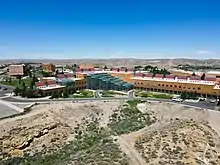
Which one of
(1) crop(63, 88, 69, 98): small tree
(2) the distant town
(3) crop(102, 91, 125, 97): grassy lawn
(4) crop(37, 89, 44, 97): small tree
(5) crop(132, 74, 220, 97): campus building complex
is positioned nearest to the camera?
(1) crop(63, 88, 69, 98): small tree

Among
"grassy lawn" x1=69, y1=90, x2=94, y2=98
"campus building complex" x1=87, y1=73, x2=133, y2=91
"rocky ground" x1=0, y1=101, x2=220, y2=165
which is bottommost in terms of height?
"rocky ground" x1=0, y1=101, x2=220, y2=165

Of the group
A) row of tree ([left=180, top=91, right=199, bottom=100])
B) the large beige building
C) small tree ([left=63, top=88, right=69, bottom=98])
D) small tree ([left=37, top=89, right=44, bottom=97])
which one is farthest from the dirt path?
the large beige building

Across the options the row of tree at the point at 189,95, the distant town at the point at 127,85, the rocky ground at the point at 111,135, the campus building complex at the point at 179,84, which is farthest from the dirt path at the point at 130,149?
the campus building complex at the point at 179,84

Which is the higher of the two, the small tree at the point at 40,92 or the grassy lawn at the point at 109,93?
the small tree at the point at 40,92

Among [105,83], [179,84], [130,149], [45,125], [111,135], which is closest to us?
[130,149]

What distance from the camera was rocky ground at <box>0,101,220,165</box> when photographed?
121 feet

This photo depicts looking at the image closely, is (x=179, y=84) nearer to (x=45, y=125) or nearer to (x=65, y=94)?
(x=65, y=94)

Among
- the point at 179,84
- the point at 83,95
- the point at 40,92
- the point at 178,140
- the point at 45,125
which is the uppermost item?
the point at 179,84

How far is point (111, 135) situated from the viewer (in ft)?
157

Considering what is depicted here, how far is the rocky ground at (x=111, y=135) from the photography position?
121ft

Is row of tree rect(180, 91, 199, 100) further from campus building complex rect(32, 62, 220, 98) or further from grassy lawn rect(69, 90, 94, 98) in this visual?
grassy lawn rect(69, 90, 94, 98)

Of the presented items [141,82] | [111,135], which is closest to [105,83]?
[141,82]

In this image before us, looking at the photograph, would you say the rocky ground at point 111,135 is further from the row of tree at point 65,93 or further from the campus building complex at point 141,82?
the campus building complex at point 141,82

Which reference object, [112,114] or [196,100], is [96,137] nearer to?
[112,114]
